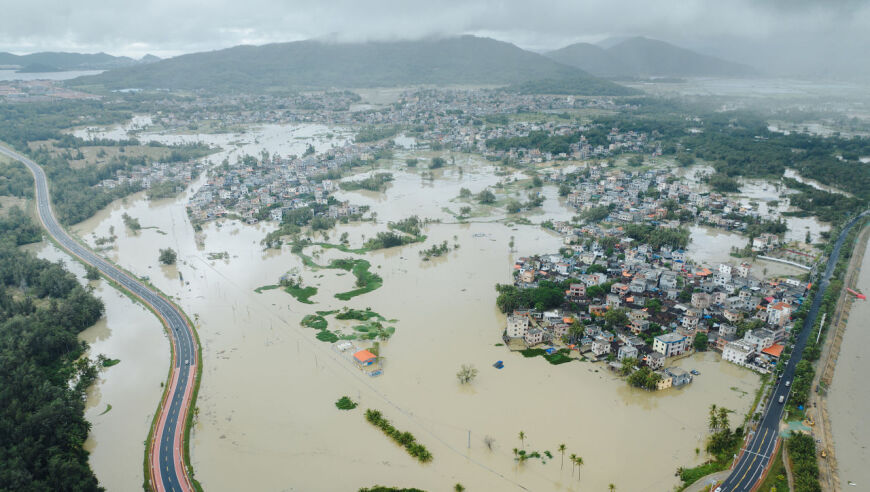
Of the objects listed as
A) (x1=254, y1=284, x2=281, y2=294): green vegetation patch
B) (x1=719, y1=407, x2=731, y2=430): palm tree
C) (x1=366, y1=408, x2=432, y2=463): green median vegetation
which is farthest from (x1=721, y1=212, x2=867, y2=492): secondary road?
(x1=254, y1=284, x2=281, y2=294): green vegetation patch

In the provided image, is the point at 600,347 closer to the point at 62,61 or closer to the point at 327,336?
the point at 327,336

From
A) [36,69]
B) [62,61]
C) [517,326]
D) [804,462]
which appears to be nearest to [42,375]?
[517,326]

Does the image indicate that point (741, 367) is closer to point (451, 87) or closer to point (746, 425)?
point (746, 425)

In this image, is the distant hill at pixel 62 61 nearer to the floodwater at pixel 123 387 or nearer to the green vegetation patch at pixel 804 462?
the floodwater at pixel 123 387

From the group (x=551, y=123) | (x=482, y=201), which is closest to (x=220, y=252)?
(x=482, y=201)

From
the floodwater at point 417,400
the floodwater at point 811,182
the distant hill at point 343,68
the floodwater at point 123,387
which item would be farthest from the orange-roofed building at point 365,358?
the distant hill at point 343,68
